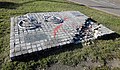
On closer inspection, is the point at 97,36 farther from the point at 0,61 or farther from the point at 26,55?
the point at 0,61

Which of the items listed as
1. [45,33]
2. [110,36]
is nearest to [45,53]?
[45,33]

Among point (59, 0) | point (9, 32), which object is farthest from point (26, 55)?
point (59, 0)

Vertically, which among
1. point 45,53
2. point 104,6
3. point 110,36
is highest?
point 110,36

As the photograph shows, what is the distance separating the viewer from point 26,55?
20.3 feet

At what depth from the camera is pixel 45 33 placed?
7879mm

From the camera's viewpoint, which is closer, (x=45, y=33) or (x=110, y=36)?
(x=45, y=33)

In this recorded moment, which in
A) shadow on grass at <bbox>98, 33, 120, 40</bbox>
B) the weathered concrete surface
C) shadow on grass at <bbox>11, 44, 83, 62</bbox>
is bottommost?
the weathered concrete surface

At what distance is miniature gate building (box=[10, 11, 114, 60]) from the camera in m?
6.64

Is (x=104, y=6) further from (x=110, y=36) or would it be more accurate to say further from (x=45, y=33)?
(x=45, y=33)

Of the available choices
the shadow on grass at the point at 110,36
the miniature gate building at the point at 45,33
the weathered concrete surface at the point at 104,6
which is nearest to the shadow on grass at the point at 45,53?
the miniature gate building at the point at 45,33

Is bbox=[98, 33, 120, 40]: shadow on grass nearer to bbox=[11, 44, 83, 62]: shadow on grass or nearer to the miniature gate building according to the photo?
the miniature gate building

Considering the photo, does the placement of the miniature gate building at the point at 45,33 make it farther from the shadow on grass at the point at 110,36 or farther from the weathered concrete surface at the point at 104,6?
the weathered concrete surface at the point at 104,6

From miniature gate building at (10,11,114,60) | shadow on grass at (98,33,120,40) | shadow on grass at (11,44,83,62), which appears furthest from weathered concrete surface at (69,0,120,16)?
shadow on grass at (11,44,83,62)

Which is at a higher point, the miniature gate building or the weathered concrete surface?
the miniature gate building
